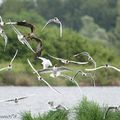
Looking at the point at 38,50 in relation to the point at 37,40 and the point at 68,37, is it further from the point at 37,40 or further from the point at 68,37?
the point at 68,37

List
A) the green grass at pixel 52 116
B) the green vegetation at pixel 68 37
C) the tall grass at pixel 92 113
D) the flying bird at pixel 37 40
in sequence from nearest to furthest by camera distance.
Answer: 1. the flying bird at pixel 37 40
2. the green grass at pixel 52 116
3. the tall grass at pixel 92 113
4. the green vegetation at pixel 68 37

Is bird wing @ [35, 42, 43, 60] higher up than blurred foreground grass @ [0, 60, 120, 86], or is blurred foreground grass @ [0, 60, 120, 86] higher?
blurred foreground grass @ [0, 60, 120, 86]

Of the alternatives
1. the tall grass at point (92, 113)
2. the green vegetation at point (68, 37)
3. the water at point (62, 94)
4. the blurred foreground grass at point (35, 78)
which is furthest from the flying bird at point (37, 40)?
the blurred foreground grass at point (35, 78)

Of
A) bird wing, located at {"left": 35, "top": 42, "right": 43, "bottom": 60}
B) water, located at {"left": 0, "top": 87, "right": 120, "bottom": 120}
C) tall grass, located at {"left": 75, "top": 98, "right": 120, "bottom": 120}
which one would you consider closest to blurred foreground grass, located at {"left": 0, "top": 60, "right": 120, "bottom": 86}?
water, located at {"left": 0, "top": 87, "right": 120, "bottom": 120}

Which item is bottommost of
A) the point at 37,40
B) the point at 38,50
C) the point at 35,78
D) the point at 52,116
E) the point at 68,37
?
the point at 52,116

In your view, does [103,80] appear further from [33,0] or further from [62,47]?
[33,0]

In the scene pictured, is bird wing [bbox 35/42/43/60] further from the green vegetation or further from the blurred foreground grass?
the blurred foreground grass

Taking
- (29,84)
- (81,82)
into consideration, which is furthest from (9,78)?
(81,82)

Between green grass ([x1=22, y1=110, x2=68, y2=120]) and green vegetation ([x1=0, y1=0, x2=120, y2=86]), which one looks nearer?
green grass ([x1=22, y1=110, x2=68, y2=120])

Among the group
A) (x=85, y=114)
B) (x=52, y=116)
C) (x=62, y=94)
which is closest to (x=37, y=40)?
(x=52, y=116)

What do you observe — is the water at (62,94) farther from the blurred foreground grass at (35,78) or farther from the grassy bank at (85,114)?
the grassy bank at (85,114)

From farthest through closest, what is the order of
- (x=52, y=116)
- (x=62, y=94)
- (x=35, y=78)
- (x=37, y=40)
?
(x=35, y=78) → (x=62, y=94) → (x=52, y=116) → (x=37, y=40)

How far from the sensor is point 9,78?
3416 centimetres

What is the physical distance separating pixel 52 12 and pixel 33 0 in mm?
2917
